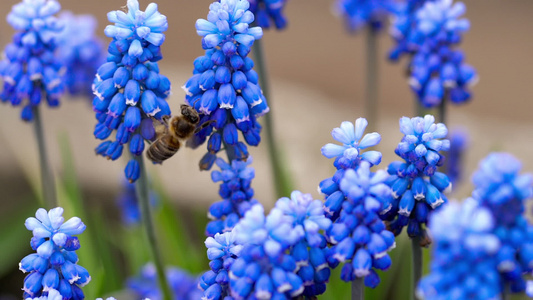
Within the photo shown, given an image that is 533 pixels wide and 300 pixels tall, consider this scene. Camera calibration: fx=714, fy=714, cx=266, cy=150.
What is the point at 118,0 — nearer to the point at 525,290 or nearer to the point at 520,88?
the point at 520,88

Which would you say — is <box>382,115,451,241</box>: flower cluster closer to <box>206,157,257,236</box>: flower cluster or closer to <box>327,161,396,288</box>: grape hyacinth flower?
<box>327,161,396,288</box>: grape hyacinth flower

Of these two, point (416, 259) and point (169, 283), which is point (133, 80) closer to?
point (416, 259)

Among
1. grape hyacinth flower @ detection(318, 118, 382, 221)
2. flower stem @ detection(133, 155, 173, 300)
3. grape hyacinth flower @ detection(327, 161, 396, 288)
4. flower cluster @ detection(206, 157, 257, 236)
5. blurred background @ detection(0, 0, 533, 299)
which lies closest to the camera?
grape hyacinth flower @ detection(327, 161, 396, 288)

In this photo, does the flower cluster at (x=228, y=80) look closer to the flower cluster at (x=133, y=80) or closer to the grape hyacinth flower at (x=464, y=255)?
the flower cluster at (x=133, y=80)

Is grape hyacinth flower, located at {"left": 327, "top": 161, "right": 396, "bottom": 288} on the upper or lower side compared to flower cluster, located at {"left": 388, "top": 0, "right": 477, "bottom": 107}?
lower

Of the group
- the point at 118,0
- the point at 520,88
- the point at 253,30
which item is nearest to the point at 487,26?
the point at 520,88

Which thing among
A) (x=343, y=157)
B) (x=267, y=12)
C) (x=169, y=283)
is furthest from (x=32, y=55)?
(x=343, y=157)

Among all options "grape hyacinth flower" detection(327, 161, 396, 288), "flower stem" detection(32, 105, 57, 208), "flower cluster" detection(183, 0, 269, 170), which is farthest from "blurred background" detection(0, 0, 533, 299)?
"grape hyacinth flower" detection(327, 161, 396, 288)
